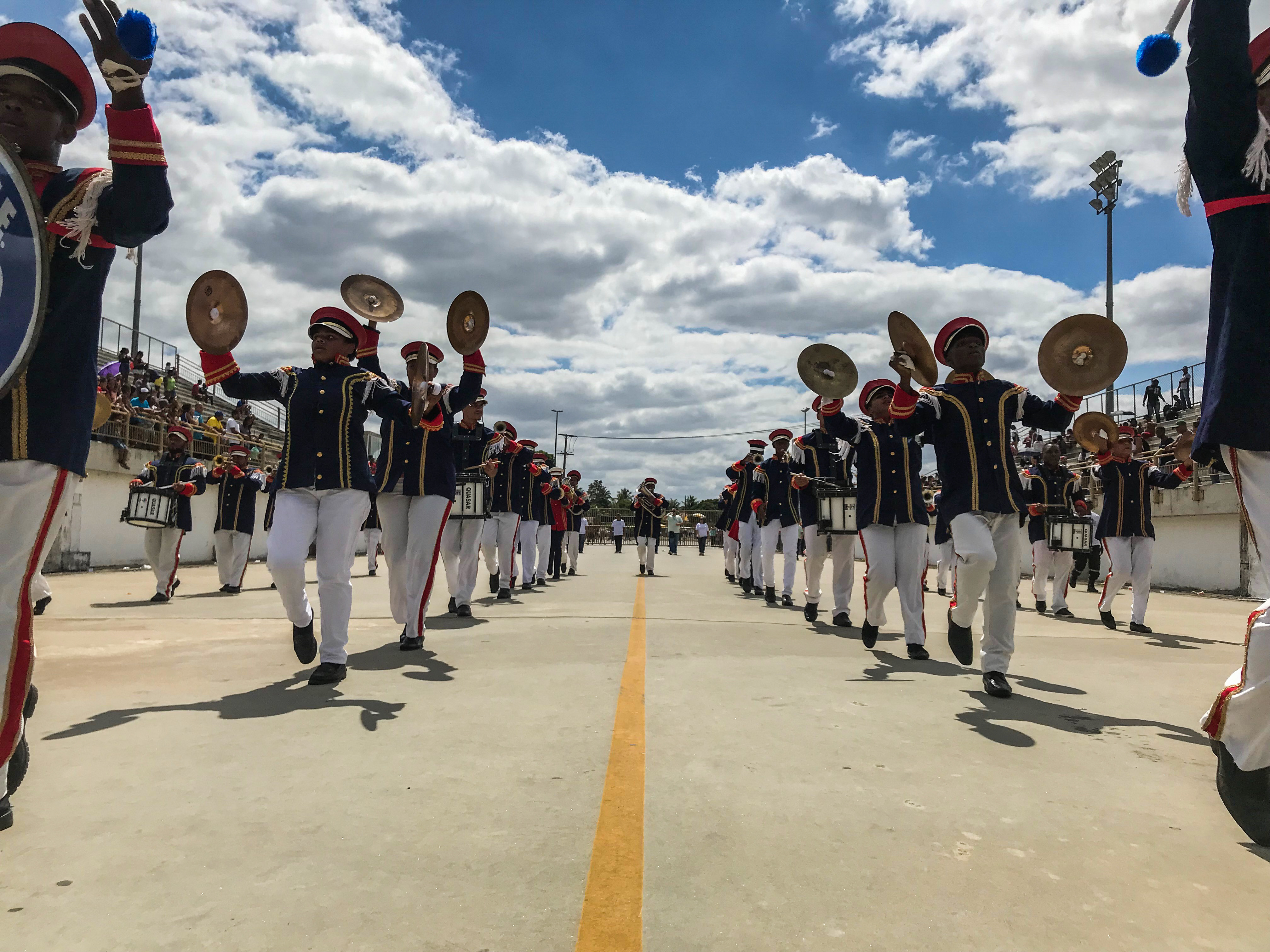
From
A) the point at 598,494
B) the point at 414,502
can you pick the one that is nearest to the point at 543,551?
the point at 414,502

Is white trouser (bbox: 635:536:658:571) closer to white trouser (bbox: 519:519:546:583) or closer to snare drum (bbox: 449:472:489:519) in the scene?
white trouser (bbox: 519:519:546:583)

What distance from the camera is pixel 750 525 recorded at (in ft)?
46.8

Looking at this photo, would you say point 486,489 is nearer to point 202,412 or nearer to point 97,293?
point 97,293

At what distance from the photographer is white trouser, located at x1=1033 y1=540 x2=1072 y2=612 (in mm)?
11625

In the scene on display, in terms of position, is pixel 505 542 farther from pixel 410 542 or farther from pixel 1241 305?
pixel 1241 305

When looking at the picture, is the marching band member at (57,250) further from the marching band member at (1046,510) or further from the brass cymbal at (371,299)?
the marching band member at (1046,510)

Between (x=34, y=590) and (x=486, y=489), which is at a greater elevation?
(x=486, y=489)

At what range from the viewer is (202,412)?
29516mm

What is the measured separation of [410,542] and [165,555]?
18.0ft

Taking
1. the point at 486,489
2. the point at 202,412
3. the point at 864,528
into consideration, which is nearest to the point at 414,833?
the point at 864,528

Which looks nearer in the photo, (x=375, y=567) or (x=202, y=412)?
(x=375, y=567)

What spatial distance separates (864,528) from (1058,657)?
1919 millimetres

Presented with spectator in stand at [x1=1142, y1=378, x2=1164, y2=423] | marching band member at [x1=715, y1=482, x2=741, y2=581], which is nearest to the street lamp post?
spectator in stand at [x1=1142, y1=378, x2=1164, y2=423]

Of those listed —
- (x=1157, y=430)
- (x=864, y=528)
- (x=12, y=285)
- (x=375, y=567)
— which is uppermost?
(x=1157, y=430)
